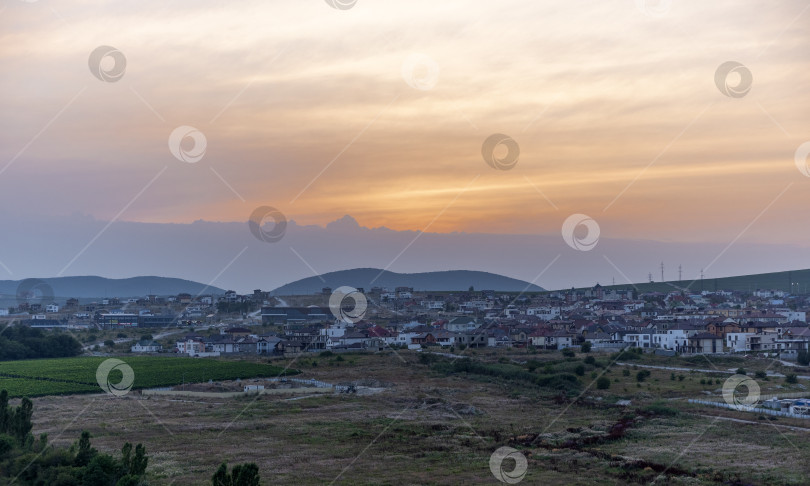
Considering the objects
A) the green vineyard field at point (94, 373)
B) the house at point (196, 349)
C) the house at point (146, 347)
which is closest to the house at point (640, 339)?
the green vineyard field at point (94, 373)

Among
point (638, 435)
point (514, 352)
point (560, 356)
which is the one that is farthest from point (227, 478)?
point (514, 352)

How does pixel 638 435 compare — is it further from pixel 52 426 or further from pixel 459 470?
pixel 52 426

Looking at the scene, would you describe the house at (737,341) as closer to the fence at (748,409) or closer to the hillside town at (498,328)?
the hillside town at (498,328)

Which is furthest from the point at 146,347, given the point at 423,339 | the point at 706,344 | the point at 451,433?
the point at 451,433

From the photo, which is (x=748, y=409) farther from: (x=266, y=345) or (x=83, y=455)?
(x=266, y=345)

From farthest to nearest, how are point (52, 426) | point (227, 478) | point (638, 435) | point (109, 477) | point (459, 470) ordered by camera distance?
point (52, 426)
point (638, 435)
point (459, 470)
point (109, 477)
point (227, 478)

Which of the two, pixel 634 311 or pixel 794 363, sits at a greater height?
pixel 634 311
